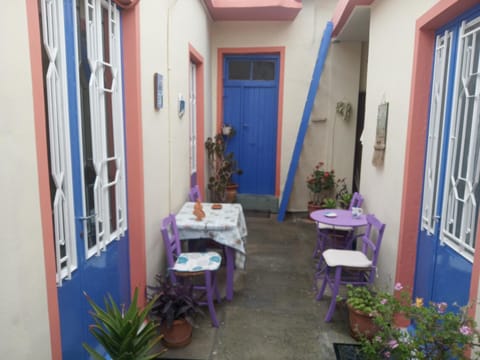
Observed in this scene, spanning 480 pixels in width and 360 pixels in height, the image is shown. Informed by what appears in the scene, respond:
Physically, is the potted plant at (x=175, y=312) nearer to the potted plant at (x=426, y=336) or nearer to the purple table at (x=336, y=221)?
the potted plant at (x=426, y=336)

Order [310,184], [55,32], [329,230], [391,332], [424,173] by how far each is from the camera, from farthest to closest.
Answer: [310,184]
[329,230]
[424,173]
[391,332]
[55,32]

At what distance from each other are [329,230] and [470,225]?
2.06 metres

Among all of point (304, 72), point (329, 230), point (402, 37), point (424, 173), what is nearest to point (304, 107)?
point (304, 72)

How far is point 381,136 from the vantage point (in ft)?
9.89

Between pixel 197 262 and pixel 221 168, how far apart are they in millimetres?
2757

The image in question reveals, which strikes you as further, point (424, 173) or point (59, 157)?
point (424, 173)

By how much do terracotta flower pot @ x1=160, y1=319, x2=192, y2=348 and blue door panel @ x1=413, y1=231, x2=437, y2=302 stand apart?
158cm

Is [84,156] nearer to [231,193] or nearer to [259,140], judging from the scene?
[231,193]

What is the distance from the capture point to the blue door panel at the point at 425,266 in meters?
2.21

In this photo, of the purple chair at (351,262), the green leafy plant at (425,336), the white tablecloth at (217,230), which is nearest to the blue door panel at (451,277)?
the green leafy plant at (425,336)

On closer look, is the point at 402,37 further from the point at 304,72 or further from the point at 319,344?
the point at 304,72

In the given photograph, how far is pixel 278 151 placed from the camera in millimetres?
5633

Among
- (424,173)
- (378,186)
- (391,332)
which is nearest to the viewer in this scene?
(391,332)

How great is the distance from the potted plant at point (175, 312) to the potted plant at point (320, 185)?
135 inches
